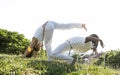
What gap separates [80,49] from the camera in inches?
409

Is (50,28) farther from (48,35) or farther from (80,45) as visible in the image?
(80,45)

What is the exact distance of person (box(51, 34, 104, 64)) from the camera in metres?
10.4

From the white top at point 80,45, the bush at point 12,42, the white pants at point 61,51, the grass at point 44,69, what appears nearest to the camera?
the grass at point 44,69

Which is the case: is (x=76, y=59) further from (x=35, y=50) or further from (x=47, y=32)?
(x=35, y=50)

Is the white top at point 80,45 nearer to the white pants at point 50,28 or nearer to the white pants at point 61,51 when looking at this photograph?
the white pants at point 61,51

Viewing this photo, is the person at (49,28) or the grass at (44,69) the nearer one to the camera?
the grass at (44,69)

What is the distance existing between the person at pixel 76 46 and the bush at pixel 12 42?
1047 centimetres

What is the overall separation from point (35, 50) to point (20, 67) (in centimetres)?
361

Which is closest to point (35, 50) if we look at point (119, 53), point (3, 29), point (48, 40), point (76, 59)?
point (48, 40)

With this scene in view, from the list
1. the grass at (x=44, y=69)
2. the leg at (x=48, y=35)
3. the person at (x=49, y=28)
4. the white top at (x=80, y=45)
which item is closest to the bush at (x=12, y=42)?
the person at (x=49, y=28)

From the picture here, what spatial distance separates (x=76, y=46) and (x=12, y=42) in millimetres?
11854

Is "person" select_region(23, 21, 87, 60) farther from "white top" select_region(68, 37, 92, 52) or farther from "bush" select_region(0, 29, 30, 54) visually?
"bush" select_region(0, 29, 30, 54)

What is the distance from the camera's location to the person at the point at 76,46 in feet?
34.1

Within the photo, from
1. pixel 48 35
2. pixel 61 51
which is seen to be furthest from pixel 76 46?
pixel 48 35
